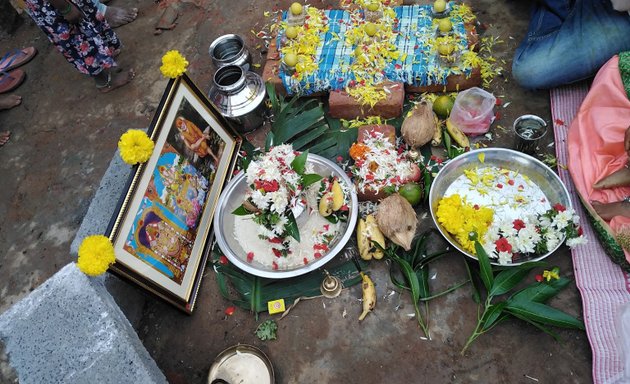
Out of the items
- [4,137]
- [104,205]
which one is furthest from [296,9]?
[4,137]

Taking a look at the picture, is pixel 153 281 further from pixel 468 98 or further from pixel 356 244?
pixel 468 98

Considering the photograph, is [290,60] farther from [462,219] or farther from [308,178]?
[462,219]

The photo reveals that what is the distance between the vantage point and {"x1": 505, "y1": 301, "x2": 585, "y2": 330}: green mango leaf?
2.28 m

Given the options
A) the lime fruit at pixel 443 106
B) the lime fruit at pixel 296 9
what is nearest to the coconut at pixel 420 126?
the lime fruit at pixel 443 106

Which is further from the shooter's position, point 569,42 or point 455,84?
point 455,84

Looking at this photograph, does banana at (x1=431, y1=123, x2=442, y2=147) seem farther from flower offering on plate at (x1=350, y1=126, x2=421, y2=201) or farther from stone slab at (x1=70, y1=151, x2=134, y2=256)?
stone slab at (x1=70, y1=151, x2=134, y2=256)

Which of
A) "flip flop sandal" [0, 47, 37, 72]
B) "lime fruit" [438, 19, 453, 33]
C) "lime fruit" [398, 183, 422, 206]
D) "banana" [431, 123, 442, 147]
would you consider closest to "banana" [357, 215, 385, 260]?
"lime fruit" [398, 183, 422, 206]

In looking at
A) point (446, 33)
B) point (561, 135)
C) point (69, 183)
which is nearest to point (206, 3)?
point (69, 183)

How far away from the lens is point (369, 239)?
8.76 feet

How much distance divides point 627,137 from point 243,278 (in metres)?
→ 2.44

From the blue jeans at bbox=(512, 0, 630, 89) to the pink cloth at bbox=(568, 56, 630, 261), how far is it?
0.19 m

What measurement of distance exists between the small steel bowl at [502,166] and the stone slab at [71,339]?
1.83m

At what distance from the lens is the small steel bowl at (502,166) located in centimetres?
264

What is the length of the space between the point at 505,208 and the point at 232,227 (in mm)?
1781
